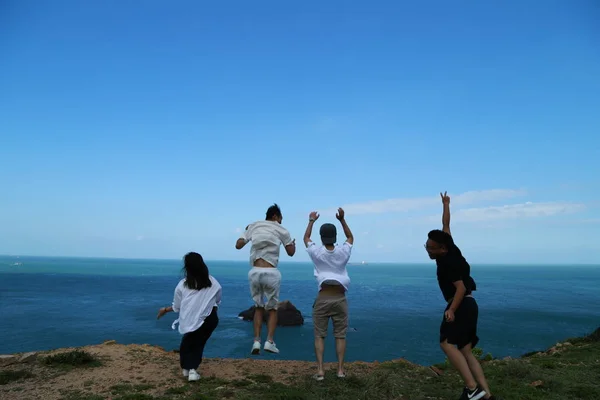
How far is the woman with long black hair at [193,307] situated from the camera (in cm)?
571

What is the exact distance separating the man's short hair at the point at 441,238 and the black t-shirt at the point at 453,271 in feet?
0.21

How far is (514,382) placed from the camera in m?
5.93

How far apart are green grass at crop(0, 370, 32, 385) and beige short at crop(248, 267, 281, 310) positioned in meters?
3.69

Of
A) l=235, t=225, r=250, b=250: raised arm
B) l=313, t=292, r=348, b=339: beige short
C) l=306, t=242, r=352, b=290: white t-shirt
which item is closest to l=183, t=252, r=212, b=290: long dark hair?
l=235, t=225, r=250, b=250: raised arm

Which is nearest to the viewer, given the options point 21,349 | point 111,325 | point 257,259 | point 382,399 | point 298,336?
point 382,399

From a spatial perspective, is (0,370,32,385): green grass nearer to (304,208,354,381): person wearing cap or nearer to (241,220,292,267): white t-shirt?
(241,220,292,267): white t-shirt

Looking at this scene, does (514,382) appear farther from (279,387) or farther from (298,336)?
(298,336)

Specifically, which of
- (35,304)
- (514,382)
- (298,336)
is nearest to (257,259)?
(514,382)

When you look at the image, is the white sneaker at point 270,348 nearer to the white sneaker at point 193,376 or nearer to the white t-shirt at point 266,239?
the white sneaker at point 193,376

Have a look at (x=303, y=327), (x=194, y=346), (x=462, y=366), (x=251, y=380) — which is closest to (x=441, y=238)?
(x=462, y=366)

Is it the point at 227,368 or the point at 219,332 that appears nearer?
the point at 227,368

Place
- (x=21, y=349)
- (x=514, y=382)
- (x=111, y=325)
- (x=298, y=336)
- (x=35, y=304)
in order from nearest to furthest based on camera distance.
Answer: (x=514, y=382) < (x=21, y=349) < (x=298, y=336) < (x=111, y=325) < (x=35, y=304)

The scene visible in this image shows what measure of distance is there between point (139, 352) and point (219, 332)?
3485 centimetres

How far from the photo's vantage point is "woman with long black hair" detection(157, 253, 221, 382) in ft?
18.7
